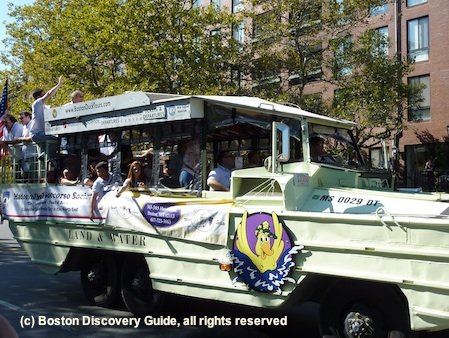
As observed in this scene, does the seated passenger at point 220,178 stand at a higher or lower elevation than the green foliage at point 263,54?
lower

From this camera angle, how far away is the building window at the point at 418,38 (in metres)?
27.2

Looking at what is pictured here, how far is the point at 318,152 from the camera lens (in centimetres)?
596

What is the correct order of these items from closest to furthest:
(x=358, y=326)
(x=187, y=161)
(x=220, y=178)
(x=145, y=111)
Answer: (x=358, y=326) → (x=220, y=178) → (x=187, y=161) → (x=145, y=111)

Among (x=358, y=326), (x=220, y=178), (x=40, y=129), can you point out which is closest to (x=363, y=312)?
(x=358, y=326)

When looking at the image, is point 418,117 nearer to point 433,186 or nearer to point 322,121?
point 433,186

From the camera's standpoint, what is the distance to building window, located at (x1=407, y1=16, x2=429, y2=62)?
2717cm

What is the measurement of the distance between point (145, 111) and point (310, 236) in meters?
2.76

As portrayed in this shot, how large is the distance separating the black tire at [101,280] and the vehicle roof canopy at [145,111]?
5.88 ft

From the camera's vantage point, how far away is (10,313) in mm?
6984

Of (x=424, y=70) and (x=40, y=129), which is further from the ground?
(x=424, y=70)

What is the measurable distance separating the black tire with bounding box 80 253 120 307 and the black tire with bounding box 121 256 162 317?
27 centimetres

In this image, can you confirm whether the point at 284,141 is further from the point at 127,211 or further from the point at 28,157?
the point at 28,157

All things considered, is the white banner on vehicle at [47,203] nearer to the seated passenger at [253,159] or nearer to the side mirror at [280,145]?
the seated passenger at [253,159]

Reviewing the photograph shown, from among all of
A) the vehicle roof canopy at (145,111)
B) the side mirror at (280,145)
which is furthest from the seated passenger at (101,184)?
the side mirror at (280,145)
